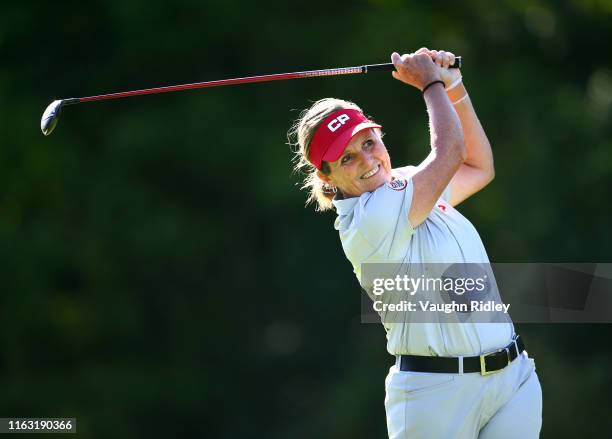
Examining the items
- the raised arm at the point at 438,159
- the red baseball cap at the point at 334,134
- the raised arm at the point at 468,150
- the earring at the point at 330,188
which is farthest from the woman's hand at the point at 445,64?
the earring at the point at 330,188

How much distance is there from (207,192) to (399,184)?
768cm

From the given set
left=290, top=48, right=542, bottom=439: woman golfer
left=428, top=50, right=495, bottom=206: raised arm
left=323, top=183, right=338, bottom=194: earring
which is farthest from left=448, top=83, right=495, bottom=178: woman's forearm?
left=323, top=183, right=338, bottom=194: earring

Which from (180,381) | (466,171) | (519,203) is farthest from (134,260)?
(466,171)

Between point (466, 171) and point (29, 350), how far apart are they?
24.0 ft

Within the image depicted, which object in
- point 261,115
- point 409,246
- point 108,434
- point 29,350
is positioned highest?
point 261,115

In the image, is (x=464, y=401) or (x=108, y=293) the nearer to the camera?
(x=464, y=401)

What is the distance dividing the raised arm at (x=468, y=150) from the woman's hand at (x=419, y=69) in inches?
8.5

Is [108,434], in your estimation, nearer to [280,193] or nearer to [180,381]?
[180,381]

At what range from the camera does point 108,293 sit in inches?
416

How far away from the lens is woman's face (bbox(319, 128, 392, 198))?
346 cm

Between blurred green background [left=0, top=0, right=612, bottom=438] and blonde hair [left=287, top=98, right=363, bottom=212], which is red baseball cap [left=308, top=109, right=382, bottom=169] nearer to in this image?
blonde hair [left=287, top=98, right=363, bottom=212]

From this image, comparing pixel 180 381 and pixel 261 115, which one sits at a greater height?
pixel 261 115

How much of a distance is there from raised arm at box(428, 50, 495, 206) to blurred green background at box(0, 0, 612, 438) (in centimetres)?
545

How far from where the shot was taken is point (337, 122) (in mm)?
3494
